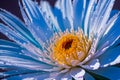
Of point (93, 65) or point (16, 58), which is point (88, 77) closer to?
point (93, 65)

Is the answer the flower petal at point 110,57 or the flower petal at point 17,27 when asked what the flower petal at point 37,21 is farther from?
the flower petal at point 110,57

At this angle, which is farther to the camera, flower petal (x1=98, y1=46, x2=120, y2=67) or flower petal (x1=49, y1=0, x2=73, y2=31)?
flower petal (x1=49, y1=0, x2=73, y2=31)

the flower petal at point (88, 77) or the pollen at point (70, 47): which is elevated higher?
the pollen at point (70, 47)

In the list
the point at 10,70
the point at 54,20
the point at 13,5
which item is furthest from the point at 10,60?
the point at 13,5

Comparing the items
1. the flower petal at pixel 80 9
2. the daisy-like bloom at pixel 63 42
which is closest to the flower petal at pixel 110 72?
the daisy-like bloom at pixel 63 42

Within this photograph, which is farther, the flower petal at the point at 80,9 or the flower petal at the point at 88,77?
the flower petal at the point at 80,9

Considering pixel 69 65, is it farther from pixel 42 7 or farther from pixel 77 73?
pixel 42 7

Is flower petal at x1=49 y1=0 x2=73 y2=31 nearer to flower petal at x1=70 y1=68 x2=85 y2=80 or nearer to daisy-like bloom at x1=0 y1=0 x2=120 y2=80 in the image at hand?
daisy-like bloom at x1=0 y1=0 x2=120 y2=80

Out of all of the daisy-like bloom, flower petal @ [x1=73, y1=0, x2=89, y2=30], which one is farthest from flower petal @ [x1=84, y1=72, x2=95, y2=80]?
flower petal @ [x1=73, y1=0, x2=89, y2=30]
